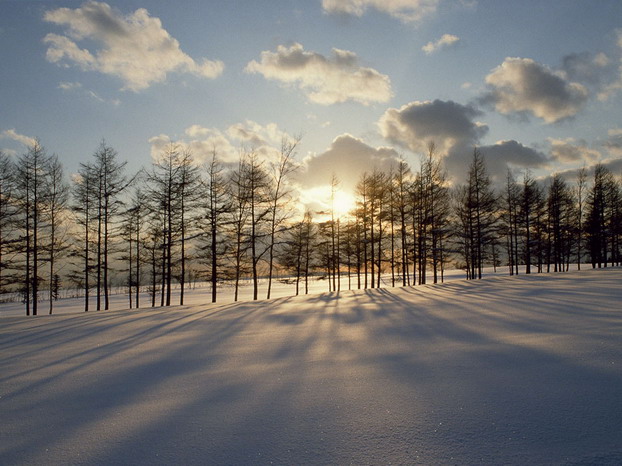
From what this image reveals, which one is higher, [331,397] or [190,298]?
[331,397]

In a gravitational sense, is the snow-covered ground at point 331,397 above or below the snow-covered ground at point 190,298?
above

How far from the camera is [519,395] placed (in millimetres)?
3125

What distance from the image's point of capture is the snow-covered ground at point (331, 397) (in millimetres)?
2422

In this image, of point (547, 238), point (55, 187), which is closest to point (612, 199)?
point (547, 238)

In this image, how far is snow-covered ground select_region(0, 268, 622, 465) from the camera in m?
2.42

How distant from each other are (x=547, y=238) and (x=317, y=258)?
3096 centimetres

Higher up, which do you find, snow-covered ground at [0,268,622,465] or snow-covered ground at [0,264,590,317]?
snow-covered ground at [0,268,622,465]

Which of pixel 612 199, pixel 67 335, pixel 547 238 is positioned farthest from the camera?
pixel 547 238

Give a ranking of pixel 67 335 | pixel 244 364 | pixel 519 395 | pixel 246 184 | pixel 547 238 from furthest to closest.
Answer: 1. pixel 547 238
2. pixel 246 184
3. pixel 67 335
4. pixel 244 364
5. pixel 519 395

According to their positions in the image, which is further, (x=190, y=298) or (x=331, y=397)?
(x=190, y=298)

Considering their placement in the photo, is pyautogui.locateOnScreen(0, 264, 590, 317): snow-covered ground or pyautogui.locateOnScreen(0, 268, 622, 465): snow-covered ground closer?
pyautogui.locateOnScreen(0, 268, 622, 465): snow-covered ground

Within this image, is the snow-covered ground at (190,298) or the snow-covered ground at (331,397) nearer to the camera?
the snow-covered ground at (331,397)

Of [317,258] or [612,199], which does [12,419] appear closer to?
[317,258]

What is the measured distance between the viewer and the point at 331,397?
337 centimetres
